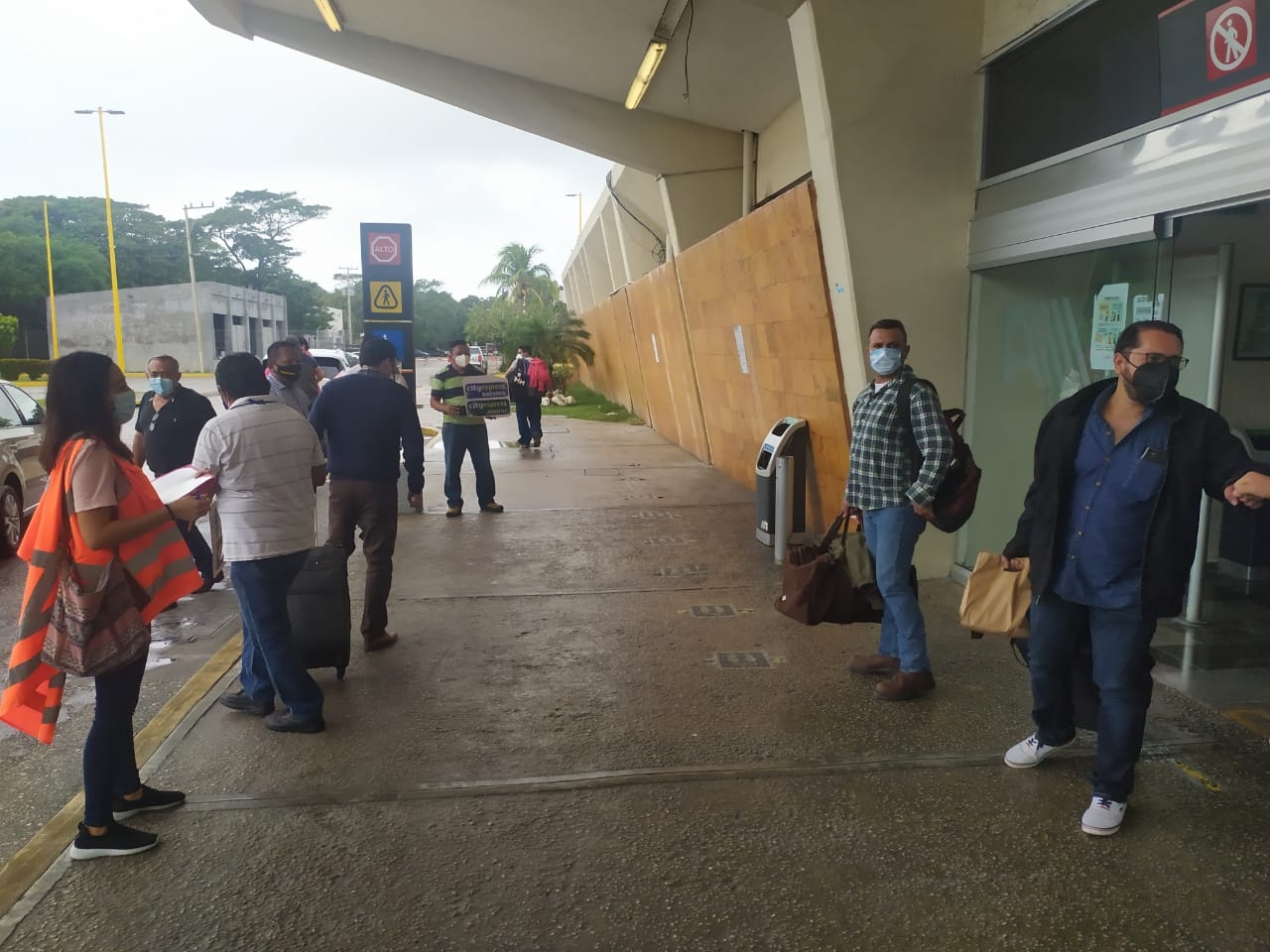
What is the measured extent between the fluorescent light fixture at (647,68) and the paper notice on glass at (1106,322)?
20.0ft

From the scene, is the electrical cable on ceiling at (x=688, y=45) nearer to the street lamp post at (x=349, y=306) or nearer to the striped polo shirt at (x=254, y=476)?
the striped polo shirt at (x=254, y=476)

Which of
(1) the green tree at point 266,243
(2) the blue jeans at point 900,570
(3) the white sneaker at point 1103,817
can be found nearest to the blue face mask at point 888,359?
(2) the blue jeans at point 900,570

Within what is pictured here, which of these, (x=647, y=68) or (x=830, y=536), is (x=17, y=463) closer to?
(x=647, y=68)

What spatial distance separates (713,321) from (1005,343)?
5.66 meters

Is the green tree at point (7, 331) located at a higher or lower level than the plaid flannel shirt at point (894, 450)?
higher

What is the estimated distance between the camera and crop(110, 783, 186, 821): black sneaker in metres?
3.48

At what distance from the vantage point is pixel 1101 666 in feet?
10.8

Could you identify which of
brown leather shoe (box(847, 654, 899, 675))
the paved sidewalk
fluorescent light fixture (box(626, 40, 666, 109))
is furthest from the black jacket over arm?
fluorescent light fixture (box(626, 40, 666, 109))

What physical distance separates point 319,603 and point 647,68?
7.90 metres

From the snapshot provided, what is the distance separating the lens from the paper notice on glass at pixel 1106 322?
5348 mm

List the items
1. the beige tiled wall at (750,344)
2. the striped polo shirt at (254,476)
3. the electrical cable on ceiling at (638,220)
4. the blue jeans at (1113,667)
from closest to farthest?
the blue jeans at (1113,667), the striped polo shirt at (254,476), the beige tiled wall at (750,344), the electrical cable on ceiling at (638,220)

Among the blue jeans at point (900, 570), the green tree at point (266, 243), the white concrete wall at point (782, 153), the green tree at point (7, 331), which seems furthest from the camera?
the green tree at point (266, 243)

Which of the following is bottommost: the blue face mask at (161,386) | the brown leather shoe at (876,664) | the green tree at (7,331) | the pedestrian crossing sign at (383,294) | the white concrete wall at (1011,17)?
the brown leather shoe at (876,664)

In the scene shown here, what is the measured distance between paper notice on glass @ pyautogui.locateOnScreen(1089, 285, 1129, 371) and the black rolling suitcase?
4.58 m
